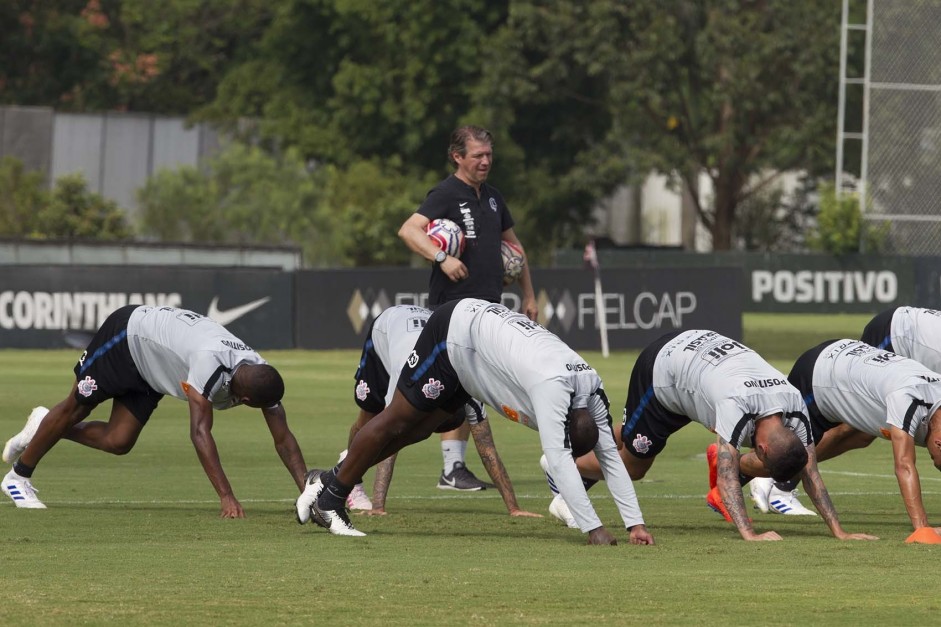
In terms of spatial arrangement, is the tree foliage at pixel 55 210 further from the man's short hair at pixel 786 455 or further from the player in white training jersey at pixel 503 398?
the man's short hair at pixel 786 455

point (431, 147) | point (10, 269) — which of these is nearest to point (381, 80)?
point (431, 147)

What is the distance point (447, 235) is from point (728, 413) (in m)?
2.54

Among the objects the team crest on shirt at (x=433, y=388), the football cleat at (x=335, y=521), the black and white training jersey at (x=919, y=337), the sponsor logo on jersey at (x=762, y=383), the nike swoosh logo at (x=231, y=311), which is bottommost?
the football cleat at (x=335, y=521)

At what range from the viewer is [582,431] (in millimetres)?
9695

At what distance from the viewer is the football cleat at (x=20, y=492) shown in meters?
12.0

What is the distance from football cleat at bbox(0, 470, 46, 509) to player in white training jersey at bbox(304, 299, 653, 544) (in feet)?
7.97

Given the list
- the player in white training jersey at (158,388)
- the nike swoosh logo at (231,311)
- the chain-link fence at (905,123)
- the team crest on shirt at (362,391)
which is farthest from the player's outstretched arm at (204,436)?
the chain-link fence at (905,123)

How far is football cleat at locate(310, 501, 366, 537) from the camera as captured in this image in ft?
34.3

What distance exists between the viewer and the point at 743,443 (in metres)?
10.5

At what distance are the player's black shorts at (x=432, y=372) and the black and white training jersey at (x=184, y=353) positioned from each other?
4.93ft

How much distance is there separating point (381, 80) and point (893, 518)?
4419 cm

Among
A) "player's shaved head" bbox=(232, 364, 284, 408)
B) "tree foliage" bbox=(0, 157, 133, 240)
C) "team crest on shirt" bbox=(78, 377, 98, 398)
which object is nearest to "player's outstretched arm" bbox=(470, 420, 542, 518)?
"player's shaved head" bbox=(232, 364, 284, 408)

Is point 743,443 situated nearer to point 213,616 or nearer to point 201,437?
point 201,437

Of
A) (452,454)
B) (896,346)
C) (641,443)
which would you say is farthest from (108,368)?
(896,346)
